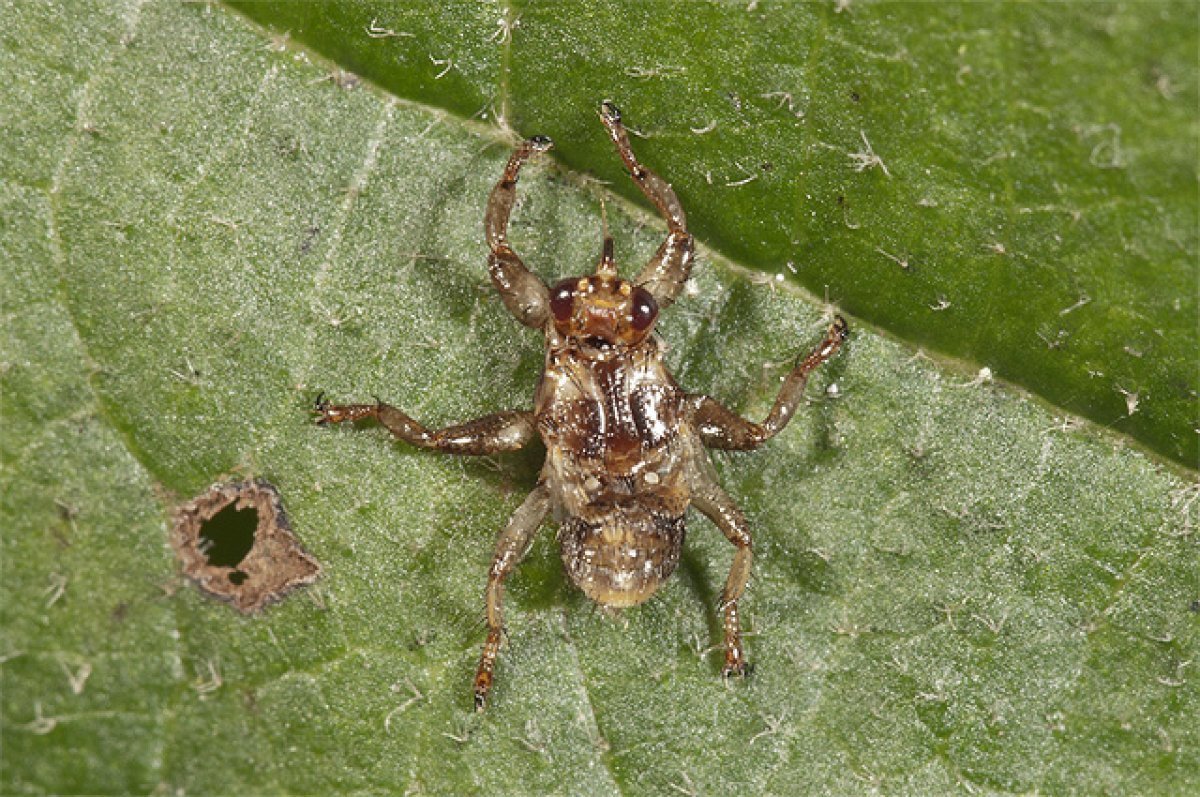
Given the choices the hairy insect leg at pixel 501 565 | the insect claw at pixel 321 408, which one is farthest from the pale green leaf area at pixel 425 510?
the hairy insect leg at pixel 501 565

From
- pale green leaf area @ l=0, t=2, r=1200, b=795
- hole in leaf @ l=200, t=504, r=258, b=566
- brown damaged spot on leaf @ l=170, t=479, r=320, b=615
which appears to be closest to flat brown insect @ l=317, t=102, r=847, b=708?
pale green leaf area @ l=0, t=2, r=1200, b=795

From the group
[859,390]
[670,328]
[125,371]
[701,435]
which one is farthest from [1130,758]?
[125,371]

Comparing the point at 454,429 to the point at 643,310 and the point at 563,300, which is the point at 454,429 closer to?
the point at 563,300

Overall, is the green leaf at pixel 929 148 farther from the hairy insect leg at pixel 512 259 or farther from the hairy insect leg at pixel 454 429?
the hairy insect leg at pixel 454 429

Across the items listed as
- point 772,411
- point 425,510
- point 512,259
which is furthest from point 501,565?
point 772,411

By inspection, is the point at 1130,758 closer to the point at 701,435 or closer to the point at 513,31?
the point at 701,435
